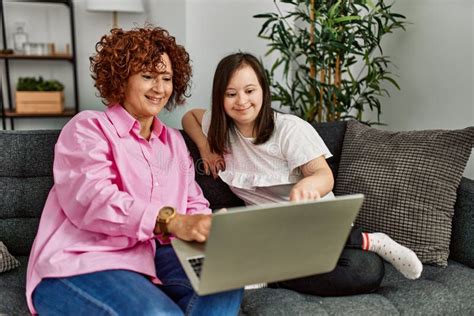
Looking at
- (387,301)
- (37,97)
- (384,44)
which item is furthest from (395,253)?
(37,97)

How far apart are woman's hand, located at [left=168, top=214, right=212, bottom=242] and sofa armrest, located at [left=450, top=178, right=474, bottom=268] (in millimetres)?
953

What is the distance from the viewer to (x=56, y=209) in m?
1.28

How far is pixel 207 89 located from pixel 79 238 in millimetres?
2506

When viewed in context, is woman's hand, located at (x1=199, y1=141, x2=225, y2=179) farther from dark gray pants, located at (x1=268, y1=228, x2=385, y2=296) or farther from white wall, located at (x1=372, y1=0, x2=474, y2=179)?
white wall, located at (x1=372, y1=0, x2=474, y2=179)

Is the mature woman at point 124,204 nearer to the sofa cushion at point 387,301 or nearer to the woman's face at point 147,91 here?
the woman's face at point 147,91

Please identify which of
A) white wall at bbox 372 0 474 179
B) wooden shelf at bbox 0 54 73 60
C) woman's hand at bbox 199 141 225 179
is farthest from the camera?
wooden shelf at bbox 0 54 73 60

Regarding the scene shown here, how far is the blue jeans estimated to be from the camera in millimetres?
1042

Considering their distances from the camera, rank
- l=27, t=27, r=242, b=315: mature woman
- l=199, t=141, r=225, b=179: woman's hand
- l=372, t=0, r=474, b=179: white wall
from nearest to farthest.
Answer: l=27, t=27, r=242, b=315: mature woman < l=199, t=141, r=225, b=179: woman's hand < l=372, t=0, r=474, b=179: white wall

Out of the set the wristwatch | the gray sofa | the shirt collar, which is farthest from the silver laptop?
the shirt collar

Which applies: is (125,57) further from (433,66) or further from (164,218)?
(433,66)

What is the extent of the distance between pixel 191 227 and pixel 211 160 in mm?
559

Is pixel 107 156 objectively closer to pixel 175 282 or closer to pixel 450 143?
pixel 175 282

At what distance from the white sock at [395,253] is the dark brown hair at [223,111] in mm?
459

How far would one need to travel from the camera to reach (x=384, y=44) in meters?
2.55
